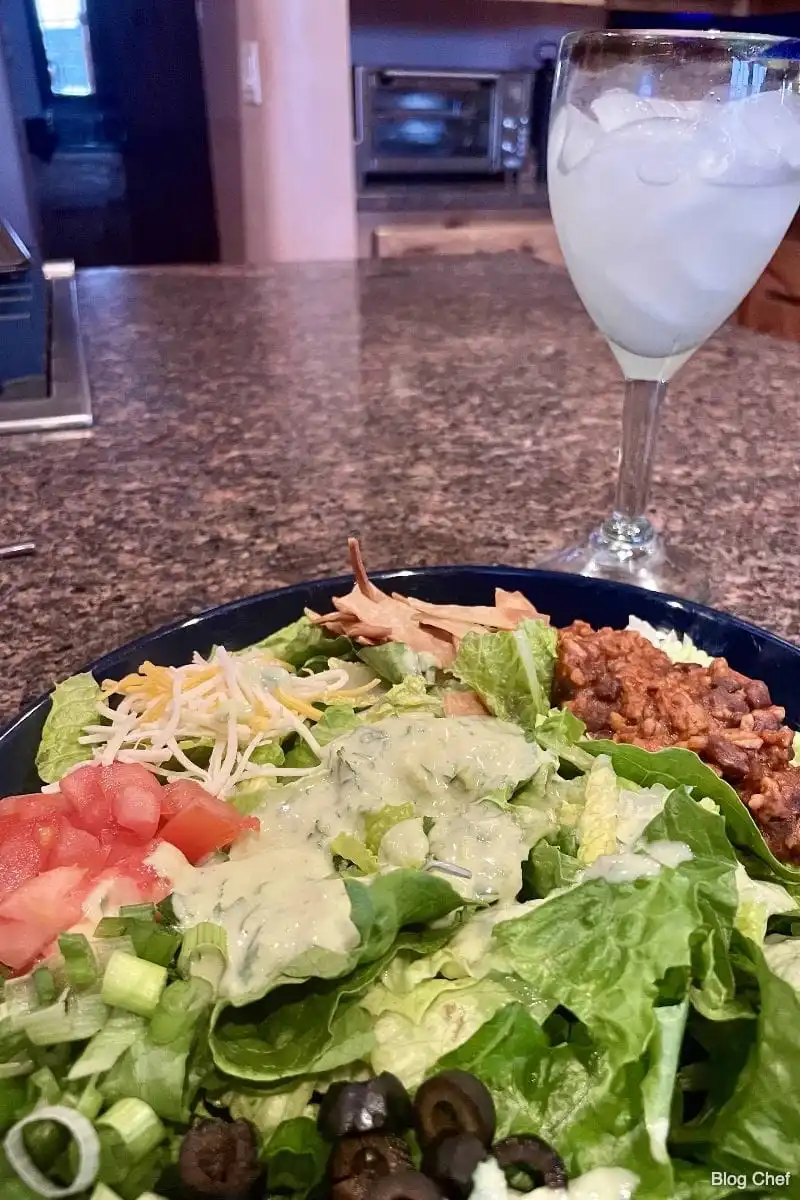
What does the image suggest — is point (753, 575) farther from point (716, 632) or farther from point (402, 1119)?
point (402, 1119)

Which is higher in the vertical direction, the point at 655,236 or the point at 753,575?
the point at 655,236

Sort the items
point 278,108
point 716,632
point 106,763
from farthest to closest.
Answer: point 278,108 → point 716,632 → point 106,763

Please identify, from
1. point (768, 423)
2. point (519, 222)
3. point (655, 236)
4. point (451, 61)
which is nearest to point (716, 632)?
point (655, 236)

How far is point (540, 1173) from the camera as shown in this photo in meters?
0.52

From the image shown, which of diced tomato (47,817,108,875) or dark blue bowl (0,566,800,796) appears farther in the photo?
dark blue bowl (0,566,800,796)

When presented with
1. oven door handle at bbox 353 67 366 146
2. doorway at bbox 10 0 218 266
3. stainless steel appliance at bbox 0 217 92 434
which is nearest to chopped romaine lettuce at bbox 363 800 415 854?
stainless steel appliance at bbox 0 217 92 434

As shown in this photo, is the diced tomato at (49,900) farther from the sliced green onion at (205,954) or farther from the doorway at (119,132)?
the doorway at (119,132)

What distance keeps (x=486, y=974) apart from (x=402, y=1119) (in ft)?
0.35

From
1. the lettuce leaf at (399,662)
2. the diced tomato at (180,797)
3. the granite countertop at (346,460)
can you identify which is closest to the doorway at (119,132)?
the granite countertop at (346,460)

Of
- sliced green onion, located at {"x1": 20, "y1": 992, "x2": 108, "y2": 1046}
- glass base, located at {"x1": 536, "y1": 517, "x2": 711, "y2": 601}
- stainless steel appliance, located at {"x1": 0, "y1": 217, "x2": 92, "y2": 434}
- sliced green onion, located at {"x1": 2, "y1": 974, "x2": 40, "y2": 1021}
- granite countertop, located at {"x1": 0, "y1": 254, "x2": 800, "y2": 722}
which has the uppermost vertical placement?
sliced green onion, located at {"x1": 20, "y1": 992, "x2": 108, "y2": 1046}

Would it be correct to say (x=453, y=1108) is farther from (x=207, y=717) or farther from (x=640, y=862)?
(x=207, y=717)

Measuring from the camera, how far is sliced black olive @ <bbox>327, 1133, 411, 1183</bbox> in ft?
1.65

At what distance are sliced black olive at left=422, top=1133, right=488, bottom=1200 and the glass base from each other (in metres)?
0.71

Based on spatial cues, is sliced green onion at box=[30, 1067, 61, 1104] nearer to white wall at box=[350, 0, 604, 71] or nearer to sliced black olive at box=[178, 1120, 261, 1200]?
sliced black olive at box=[178, 1120, 261, 1200]
